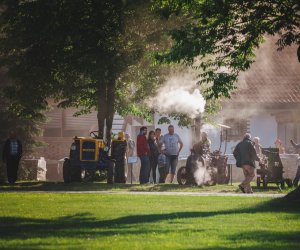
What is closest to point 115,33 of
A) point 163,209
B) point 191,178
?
point 191,178

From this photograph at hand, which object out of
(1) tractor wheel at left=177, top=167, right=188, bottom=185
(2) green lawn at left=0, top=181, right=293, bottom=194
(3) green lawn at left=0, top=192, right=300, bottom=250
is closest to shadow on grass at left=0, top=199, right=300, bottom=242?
(3) green lawn at left=0, top=192, right=300, bottom=250

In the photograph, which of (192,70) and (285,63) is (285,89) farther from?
(192,70)

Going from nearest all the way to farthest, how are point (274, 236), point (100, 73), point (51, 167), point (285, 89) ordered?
point (274, 236) < point (100, 73) < point (285, 89) < point (51, 167)

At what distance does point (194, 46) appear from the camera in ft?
62.2

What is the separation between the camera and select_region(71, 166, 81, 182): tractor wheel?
94.5 ft

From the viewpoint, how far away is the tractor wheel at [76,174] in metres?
28.8

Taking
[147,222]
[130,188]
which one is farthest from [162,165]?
[147,222]

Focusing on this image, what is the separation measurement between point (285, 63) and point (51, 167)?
1429 centimetres

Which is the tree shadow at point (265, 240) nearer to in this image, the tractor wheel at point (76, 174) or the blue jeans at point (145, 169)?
the blue jeans at point (145, 169)

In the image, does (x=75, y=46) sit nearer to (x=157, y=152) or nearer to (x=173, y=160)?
(x=157, y=152)

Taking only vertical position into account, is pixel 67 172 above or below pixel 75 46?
below

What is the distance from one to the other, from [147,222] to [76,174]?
581 inches

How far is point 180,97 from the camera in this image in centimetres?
3259

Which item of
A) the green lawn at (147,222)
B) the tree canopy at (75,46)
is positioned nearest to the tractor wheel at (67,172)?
the tree canopy at (75,46)
